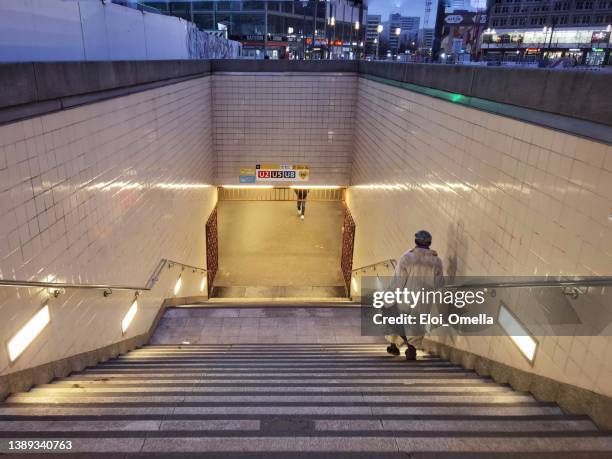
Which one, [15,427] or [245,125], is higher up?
[245,125]

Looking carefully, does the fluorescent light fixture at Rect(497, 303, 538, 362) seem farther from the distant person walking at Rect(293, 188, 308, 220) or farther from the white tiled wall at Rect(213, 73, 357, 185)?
the distant person walking at Rect(293, 188, 308, 220)

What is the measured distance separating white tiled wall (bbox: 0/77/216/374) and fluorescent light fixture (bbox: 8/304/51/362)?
6cm

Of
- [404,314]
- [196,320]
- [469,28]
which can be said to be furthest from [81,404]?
[469,28]

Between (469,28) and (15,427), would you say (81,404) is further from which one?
(469,28)

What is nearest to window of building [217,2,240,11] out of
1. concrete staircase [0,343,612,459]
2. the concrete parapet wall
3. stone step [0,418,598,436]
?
the concrete parapet wall

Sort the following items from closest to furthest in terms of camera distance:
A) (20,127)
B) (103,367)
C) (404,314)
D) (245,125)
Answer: (20,127)
(103,367)
(404,314)
(245,125)

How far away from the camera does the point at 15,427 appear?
238 cm

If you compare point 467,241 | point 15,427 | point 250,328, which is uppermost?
point 467,241

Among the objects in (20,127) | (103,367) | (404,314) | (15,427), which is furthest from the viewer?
(404,314)

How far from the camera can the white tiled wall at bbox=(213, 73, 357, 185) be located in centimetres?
974

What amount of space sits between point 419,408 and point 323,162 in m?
8.14

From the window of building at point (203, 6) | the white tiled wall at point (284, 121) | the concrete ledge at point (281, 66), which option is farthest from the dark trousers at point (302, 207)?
the window of building at point (203, 6)
